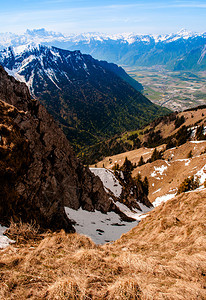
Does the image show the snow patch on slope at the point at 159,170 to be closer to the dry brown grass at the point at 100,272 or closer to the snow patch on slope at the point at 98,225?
the snow patch on slope at the point at 98,225

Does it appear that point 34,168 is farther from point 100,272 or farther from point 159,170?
point 159,170

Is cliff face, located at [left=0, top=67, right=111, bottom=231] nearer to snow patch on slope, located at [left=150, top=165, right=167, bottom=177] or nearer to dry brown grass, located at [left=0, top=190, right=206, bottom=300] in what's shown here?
dry brown grass, located at [left=0, top=190, right=206, bottom=300]

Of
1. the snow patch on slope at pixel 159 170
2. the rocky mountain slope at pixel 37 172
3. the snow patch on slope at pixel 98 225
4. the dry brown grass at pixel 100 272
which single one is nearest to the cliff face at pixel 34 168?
the rocky mountain slope at pixel 37 172

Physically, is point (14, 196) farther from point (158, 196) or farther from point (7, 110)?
point (158, 196)

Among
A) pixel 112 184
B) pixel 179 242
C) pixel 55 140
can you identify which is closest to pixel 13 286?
pixel 179 242

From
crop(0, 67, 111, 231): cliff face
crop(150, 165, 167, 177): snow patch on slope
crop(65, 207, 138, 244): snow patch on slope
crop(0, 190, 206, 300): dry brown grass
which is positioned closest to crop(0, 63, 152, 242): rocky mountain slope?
crop(0, 67, 111, 231): cliff face
